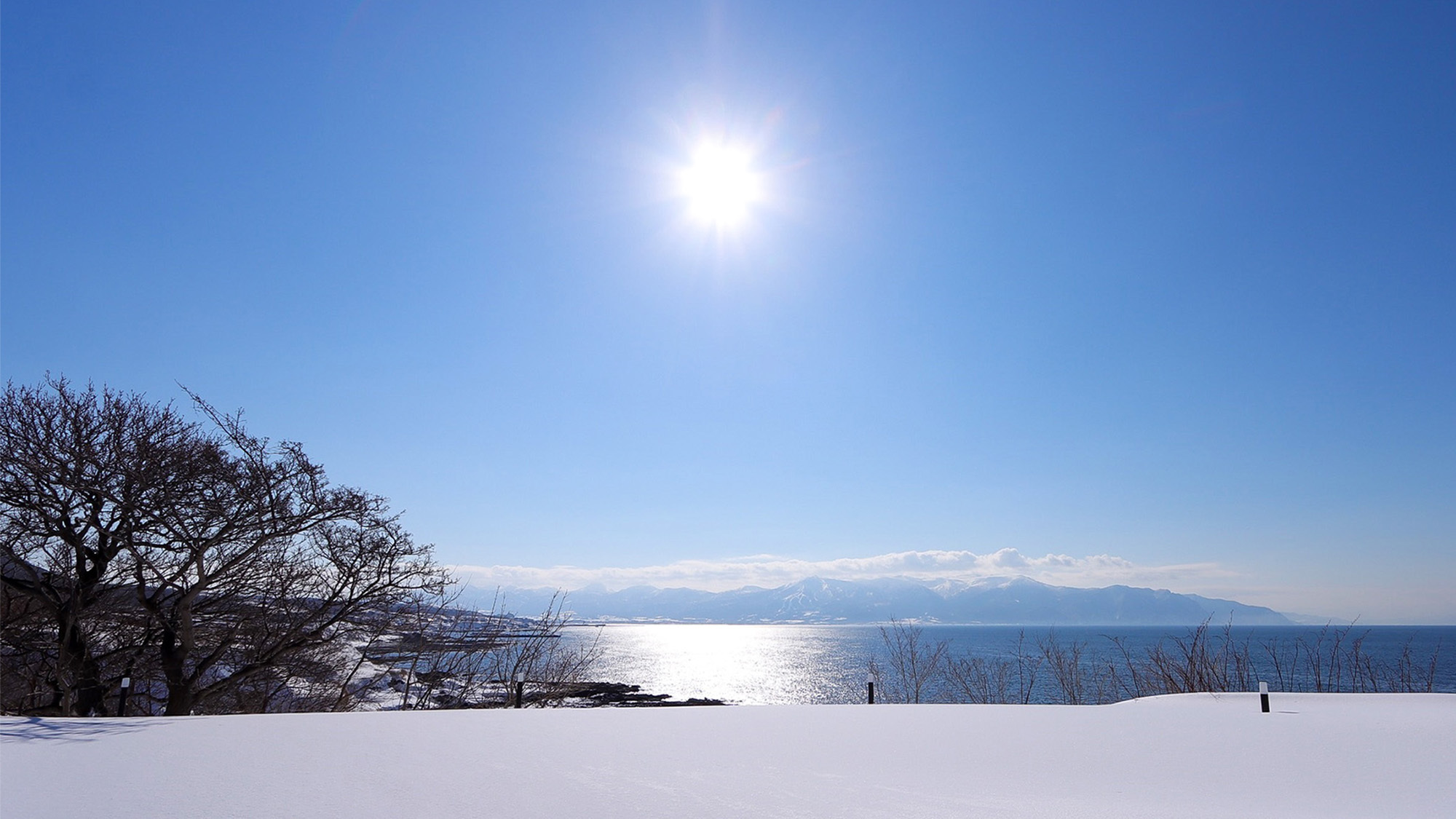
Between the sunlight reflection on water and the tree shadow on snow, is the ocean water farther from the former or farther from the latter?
the tree shadow on snow

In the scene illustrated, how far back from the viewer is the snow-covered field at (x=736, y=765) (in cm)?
308

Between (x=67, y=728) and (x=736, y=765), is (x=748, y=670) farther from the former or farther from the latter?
(x=736, y=765)

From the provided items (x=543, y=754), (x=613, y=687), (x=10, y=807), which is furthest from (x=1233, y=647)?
(x=613, y=687)

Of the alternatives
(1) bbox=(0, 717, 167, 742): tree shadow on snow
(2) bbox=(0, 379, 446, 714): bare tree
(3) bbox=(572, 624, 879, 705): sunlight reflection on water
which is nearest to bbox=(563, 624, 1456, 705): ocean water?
(3) bbox=(572, 624, 879, 705): sunlight reflection on water

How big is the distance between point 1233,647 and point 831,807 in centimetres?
1338

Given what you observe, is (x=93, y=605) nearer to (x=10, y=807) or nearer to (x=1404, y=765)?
(x=10, y=807)

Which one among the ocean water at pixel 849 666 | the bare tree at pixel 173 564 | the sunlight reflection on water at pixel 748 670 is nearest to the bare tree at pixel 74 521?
the bare tree at pixel 173 564

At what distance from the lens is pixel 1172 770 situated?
3.96m

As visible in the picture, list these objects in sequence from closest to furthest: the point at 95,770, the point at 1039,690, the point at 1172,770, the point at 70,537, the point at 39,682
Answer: the point at 95,770 → the point at 1172,770 → the point at 70,537 → the point at 39,682 → the point at 1039,690

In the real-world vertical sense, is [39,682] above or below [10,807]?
below

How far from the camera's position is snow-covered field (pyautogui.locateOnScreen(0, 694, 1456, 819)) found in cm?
308

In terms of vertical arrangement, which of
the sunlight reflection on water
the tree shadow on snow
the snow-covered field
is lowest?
the sunlight reflection on water

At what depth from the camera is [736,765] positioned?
3912mm

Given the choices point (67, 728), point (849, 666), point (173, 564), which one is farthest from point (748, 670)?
point (67, 728)
